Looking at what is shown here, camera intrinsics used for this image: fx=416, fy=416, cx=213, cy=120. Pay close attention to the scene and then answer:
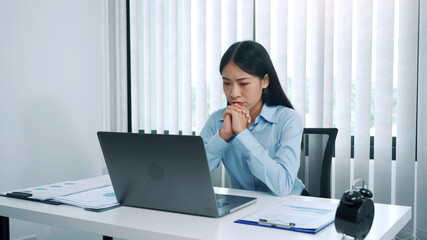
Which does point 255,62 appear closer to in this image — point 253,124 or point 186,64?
point 253,124

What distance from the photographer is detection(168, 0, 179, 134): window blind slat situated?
293 cm

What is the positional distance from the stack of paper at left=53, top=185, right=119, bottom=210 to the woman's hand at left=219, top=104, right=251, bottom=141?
0.47 meters

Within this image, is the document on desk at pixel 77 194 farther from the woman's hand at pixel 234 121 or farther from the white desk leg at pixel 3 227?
the woman's hand at pixel 234 121

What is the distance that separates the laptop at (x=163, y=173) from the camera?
1059 millimetres

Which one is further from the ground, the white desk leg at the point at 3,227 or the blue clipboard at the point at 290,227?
the blue clipboard at the point at 290,227

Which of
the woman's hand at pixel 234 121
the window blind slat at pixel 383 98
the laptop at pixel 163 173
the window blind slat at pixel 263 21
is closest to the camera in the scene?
the laptop at pixel 163 173

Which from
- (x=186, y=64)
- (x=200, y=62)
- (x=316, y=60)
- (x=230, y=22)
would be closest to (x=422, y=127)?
(x=316, y=60)

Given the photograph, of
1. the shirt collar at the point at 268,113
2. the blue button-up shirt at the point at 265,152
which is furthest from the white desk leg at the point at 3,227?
the shirt collar at the point at 268,113

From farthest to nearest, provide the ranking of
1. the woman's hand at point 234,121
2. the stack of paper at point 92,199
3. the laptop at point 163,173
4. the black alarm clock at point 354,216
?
the woman's hand at point 234,121, the stack of paper at point 92,199, the laptop at point 163,173, the black alarm clock at point 354,216

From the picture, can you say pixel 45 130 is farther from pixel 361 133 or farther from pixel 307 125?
pixel 361 133

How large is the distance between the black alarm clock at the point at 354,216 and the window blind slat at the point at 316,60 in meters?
1.52

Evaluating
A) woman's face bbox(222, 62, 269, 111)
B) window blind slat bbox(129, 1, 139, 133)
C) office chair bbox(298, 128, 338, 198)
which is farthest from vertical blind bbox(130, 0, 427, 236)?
woman's face bbox(222, 62, 269, 111)

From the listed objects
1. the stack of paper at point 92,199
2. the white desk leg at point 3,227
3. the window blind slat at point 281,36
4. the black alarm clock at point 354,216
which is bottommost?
the white desk leg at point 3,227

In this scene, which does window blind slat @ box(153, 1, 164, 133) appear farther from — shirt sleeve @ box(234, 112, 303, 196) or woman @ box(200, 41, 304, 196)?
shirt sleeve @ box(234, 112, 303, 196)
